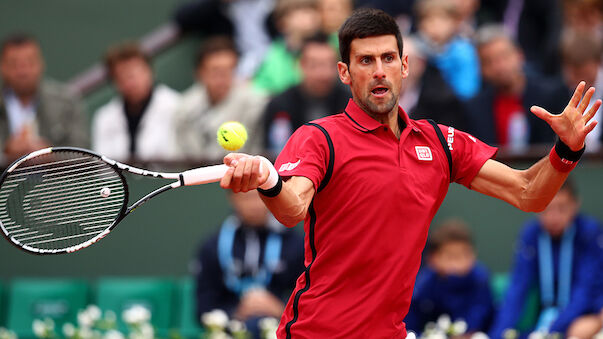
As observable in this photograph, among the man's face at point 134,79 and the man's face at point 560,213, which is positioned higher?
the man's face at point 134,79

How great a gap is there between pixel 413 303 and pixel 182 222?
2.13 meters

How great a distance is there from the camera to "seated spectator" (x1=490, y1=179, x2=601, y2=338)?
261 inches

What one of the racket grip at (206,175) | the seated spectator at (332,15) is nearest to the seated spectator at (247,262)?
the seated spectator at (332,15)

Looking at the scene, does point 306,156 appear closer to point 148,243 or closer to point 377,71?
point 377,71

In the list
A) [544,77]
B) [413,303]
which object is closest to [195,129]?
[413,303]

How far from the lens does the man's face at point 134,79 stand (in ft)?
27.3

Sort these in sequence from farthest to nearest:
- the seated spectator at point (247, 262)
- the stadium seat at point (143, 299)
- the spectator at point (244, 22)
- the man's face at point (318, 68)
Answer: the spectator at point (244, 22) < the man's face at point (318, 68) < the stadium seat at point (143, 299) < the seated spectator at point (247, 262)

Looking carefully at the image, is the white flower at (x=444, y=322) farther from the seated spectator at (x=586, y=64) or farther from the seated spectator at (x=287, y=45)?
the seated spectator at (x=287, y=45)

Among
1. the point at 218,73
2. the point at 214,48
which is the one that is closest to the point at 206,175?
the point at 218,73

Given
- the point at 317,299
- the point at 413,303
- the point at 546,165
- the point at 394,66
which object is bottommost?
the point at 413,303

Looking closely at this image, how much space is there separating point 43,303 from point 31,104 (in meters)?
1.79

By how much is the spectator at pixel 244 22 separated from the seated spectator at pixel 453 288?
304cm

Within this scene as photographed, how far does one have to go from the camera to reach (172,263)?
792 cm

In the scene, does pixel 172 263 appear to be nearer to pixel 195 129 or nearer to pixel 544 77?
pixel 195 129
